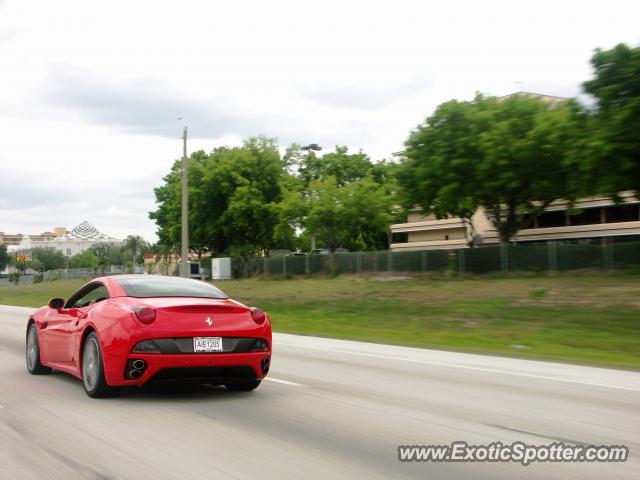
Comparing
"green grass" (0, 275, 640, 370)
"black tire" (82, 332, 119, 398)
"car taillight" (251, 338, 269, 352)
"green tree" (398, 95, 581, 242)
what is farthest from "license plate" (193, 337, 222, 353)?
"green tree" (398, 95, 581, 242)

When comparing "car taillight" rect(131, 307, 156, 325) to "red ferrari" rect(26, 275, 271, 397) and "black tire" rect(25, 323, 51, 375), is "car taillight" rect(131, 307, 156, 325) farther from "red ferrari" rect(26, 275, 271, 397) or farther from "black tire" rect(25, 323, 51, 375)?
"black tire" rect(25, 323, 51, 375)

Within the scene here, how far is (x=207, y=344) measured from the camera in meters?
8.21

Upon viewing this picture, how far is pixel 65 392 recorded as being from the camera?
9.30 meters

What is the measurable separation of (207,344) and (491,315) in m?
17.2

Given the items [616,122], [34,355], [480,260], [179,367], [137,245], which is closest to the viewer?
[179,367]

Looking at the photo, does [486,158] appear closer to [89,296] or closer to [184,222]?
[184,222]

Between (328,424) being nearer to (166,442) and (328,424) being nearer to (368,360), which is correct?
(166,442)

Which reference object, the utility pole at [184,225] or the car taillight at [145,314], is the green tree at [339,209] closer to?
the utility pole at [184,225]

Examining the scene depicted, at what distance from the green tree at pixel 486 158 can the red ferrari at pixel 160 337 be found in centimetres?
3062

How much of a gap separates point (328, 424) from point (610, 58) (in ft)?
78.1

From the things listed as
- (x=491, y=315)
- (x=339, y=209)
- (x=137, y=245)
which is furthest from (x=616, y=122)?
(x=137, y=245)

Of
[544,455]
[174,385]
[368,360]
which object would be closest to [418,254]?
[368,360]

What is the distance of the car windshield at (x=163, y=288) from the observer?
29.4 ft

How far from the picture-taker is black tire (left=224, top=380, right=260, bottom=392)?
30.6ft
